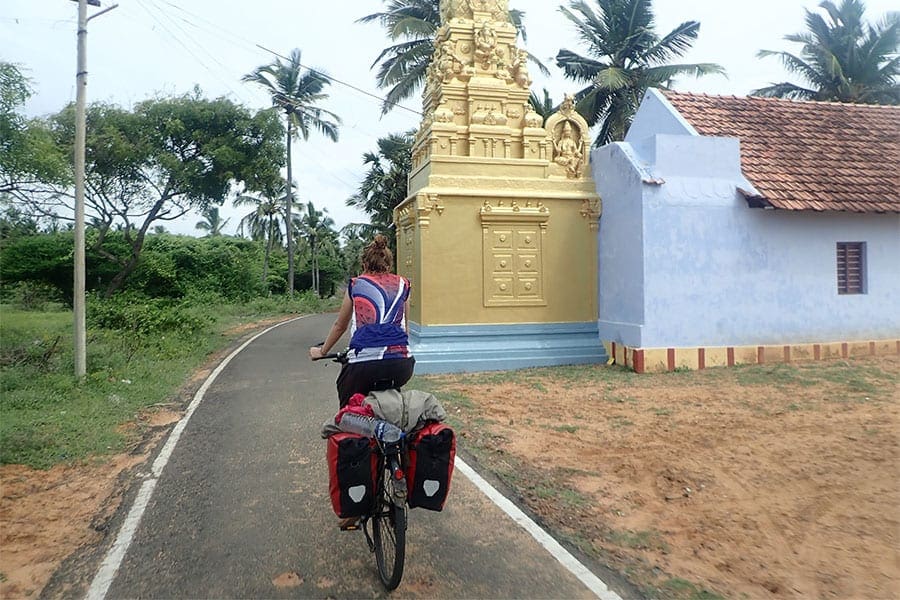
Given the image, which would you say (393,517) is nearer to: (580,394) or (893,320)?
(580,394)

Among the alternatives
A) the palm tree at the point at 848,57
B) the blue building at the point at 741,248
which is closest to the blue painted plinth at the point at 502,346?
the blue building at the point at 741,248

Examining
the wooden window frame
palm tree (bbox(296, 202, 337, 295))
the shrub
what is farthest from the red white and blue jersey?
palm tree (bbox(296, 202, 337, 295))

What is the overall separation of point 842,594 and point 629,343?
7.77 meters

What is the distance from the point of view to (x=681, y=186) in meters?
10.7

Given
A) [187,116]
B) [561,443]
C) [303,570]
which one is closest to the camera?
[303,570]

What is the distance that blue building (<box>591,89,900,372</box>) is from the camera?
10617mm

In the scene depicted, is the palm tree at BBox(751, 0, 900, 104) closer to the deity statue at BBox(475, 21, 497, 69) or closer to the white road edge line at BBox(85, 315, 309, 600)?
the deity statue at BBox(475, 21, 497, 69)

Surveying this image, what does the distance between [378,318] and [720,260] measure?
8.85 metres

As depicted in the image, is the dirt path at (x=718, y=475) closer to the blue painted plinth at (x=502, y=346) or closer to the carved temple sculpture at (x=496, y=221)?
the blue painted plinth at (x=502, y=346)

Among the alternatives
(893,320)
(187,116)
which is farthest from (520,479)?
(187,116)

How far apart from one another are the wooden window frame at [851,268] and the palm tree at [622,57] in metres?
11.9

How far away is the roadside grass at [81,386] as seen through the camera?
6.36 m

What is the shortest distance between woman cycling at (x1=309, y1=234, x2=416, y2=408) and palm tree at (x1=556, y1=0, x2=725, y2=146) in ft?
65.3

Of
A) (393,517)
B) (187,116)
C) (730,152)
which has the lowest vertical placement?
(393,517)
